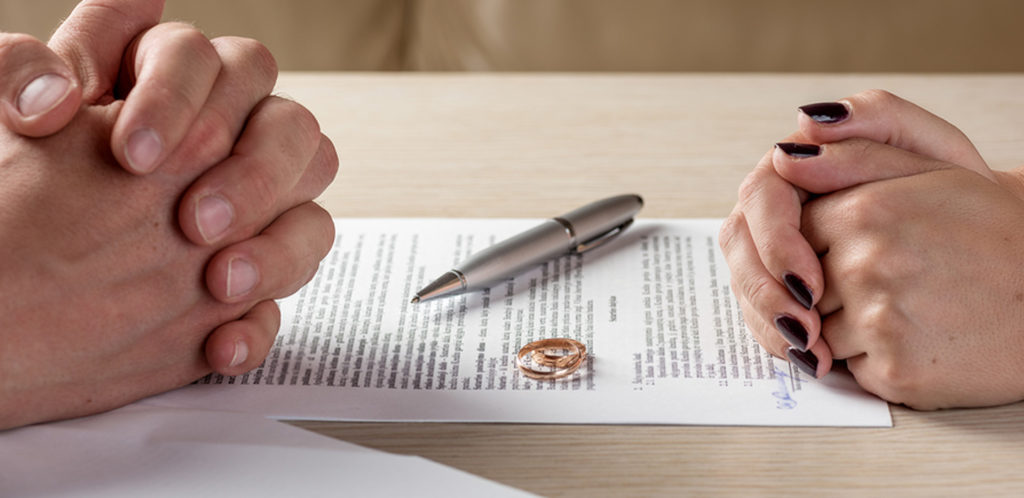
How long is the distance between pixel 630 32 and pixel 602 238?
0.92 meters

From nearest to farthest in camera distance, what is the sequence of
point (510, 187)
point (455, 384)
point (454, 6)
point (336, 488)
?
1. point (336, 488)
2. point (455, 384)
3. point (510, 187)
4. point (454, 6)

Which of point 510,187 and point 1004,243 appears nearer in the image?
point 1004,243

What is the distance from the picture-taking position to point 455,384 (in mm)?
569

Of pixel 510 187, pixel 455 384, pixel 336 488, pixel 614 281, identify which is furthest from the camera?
pixel 510 187

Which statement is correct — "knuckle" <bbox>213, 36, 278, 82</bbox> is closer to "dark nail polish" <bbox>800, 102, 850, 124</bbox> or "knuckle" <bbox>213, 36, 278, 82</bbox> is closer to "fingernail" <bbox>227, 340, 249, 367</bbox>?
"fingernail" <bbox>227, 340, 249, 367</bbox>

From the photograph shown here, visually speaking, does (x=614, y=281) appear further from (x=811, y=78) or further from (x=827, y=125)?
(x=811, y=78)

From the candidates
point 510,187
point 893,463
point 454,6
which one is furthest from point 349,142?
point 454,6

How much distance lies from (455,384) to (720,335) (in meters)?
0.17

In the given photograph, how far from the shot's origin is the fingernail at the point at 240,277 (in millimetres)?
548

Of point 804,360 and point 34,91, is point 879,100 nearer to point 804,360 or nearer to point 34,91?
point 804,360

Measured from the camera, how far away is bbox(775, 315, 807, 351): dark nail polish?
0.56 meters

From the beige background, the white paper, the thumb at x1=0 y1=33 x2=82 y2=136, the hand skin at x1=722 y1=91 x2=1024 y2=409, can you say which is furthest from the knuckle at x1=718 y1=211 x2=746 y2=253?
the beige background

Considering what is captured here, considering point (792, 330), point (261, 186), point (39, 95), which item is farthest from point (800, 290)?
point (39, 95)
